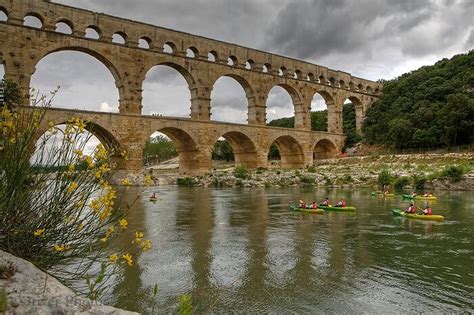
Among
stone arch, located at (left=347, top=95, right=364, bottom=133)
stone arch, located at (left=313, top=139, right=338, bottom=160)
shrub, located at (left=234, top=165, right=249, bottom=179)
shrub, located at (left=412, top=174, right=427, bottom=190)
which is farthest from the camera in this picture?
stone arch, located at (left=347, top=95, right=364, bottom=133)

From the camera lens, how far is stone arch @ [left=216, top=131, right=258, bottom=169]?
127ft

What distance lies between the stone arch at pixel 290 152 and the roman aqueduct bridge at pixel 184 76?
4.4 inches

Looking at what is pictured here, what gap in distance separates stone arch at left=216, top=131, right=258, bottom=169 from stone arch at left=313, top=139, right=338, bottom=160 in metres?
12.1

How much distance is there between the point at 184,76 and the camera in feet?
117

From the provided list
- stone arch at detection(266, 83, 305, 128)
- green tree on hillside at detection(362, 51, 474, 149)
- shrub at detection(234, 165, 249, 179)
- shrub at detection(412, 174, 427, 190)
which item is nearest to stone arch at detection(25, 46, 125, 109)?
shrub at detection(234, 165, 249, 179)

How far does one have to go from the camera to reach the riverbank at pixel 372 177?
25062mm

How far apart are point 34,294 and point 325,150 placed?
47.6 m

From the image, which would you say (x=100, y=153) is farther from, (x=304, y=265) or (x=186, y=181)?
(x=186, y=181)

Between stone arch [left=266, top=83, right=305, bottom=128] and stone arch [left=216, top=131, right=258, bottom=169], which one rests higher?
stone arch [left=266, top=83, right=305, bottom=128]

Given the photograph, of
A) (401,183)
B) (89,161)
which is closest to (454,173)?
(401,183)

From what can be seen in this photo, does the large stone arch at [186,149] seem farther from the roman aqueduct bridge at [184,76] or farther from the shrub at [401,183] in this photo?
the shrub at [401,183]

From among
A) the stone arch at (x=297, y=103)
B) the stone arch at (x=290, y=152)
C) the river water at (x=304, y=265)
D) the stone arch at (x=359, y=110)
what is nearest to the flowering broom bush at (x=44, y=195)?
the river water at (x=304, y=265)

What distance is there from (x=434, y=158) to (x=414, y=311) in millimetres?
31044

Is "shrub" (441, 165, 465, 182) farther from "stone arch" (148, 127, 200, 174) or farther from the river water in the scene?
"stone arch" (148, 127, 200, 174)
